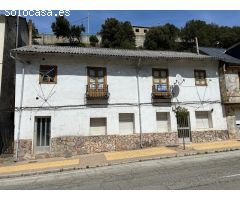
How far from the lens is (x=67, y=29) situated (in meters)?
52.2

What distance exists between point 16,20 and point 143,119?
490 inches

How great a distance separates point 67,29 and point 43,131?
42273mm

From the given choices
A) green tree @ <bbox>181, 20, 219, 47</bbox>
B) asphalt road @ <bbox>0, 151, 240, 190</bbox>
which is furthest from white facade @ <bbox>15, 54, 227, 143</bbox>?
green tree @ <bbox>181, 20, 219, 47</bbox>

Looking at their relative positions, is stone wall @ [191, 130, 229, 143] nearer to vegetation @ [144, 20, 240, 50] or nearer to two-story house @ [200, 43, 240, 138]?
two-story house @ [200, 43, 240, 138]

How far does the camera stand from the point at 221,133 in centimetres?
1694

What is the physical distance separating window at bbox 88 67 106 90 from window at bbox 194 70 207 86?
270 inches

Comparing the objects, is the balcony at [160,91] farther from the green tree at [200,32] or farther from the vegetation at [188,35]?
the green tree at [200,32]

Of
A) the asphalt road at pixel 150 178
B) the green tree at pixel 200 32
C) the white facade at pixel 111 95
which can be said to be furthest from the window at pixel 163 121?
the green tree at pixel 200 32

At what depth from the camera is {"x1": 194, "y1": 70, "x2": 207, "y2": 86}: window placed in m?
17.2

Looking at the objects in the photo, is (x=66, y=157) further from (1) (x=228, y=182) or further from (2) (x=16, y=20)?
(2) (x=16, y=20)

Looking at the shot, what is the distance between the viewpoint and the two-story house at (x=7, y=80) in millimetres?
15484

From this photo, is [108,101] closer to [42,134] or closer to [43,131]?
[43,131]

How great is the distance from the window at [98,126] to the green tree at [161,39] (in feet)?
112
